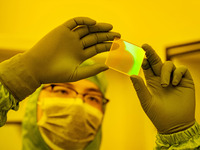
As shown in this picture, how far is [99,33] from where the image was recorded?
2.48ft

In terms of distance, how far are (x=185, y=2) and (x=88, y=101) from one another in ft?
2.19

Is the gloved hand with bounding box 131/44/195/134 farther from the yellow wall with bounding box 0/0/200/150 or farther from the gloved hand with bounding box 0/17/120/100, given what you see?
the yellow wall with bounding box 0/0/200/150

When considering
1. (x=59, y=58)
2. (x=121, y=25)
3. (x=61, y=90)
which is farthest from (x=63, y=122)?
Answer: (x=121, y=25)

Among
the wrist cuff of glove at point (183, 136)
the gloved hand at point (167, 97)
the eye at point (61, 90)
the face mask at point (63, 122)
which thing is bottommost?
the face mask at point (63, 122)

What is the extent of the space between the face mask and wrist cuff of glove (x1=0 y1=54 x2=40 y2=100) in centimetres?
31

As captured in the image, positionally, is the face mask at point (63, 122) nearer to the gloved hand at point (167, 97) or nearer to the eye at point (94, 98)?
the eye at point (94, 98)

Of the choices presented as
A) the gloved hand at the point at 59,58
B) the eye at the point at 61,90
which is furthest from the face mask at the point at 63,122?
the gloved hand at the point at 59,58

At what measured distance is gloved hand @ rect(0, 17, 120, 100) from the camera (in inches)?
25.2

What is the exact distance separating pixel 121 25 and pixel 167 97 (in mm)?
735

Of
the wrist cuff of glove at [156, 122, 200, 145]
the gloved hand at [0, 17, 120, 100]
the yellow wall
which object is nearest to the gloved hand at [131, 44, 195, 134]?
the wrist cuff of glove at [156, 122, 200, 145]

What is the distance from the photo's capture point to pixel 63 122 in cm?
96

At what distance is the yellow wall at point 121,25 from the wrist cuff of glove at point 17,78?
1.82 feet

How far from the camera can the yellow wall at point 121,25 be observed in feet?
4.06

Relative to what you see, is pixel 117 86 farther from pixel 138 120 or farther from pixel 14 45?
pixel 14 45
